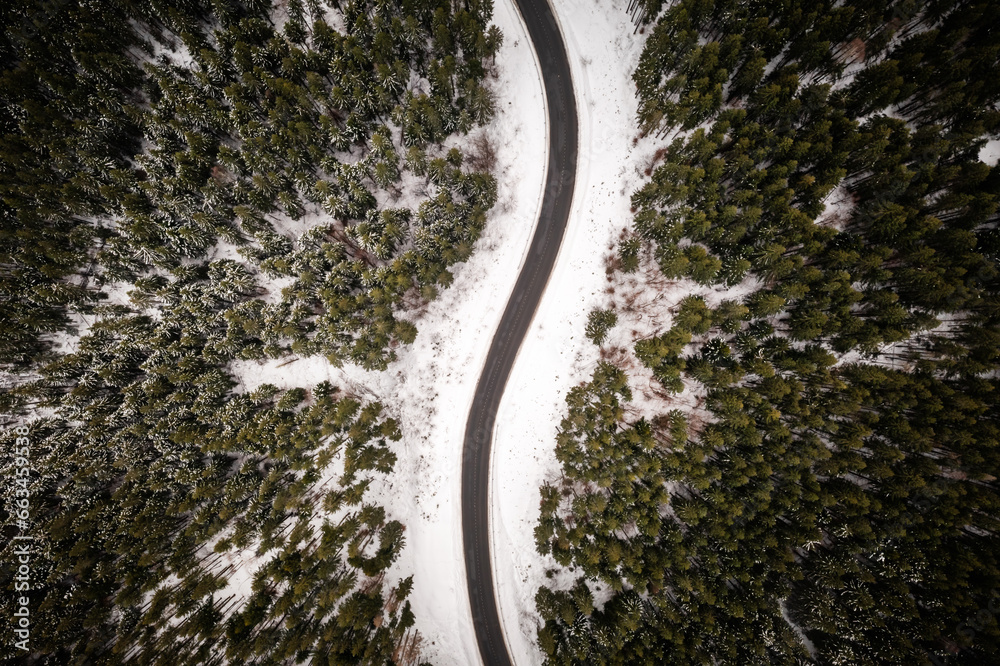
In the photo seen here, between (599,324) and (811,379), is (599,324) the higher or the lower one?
the higher one

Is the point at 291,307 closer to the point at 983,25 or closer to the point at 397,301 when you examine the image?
the point at 397,301

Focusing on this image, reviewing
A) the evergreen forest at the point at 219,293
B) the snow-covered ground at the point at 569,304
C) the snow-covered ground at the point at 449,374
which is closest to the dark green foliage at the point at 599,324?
the snow-covered ground at the point at 569,304

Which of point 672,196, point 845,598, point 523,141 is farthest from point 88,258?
point 845,598

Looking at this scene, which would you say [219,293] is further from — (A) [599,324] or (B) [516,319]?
(A) [599,324]

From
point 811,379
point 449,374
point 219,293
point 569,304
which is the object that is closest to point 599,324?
point 569,304

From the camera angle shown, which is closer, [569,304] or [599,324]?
[599,324]

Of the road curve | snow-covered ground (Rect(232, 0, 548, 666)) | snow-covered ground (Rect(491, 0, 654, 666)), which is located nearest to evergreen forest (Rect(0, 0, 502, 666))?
snow-covered ground (Rect(232, 0, 548, 666))

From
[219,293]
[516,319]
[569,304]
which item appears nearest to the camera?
[219,293]
